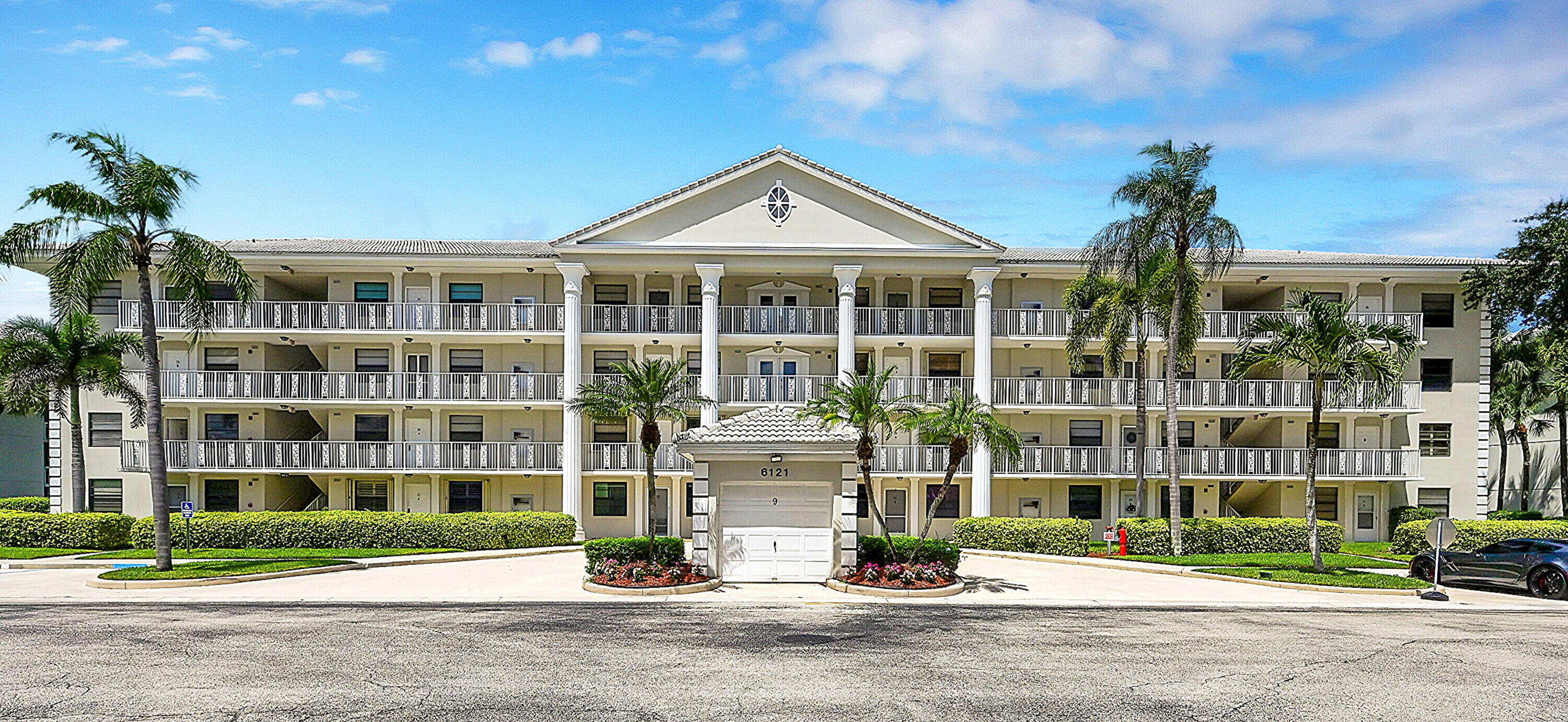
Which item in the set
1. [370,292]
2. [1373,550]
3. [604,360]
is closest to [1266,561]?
[1373,550]

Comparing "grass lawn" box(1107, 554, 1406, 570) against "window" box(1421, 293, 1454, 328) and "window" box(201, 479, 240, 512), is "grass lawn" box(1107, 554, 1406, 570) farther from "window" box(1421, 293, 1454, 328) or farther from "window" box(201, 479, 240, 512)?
"window" box(201, 479, 240, 512)

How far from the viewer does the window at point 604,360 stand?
125 ft

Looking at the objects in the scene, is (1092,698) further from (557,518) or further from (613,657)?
(557,518)

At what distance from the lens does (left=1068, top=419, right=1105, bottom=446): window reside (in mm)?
38438

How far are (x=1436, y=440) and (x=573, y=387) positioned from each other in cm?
3152

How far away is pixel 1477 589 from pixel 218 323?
127 ft

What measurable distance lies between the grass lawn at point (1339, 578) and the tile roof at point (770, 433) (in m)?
10.8

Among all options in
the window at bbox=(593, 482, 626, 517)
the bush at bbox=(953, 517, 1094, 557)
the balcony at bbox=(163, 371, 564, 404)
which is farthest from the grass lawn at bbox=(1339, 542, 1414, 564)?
the balcony at bbox=(163, 371, 564, 404)

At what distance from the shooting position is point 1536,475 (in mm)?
52125

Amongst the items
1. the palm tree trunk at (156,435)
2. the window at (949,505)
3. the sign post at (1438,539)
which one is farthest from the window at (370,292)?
the sign post at (1438,539)

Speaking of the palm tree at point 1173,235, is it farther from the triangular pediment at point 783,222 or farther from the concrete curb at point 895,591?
the concrete curb at point 895,591

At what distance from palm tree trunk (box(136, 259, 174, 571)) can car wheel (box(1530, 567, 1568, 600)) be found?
31.3 meters

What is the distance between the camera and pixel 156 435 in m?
25.6

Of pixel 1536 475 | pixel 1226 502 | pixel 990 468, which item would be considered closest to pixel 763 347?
pixel 990 468
